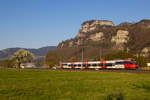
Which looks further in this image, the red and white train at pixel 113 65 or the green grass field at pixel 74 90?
the red and white train at pixel 113 65

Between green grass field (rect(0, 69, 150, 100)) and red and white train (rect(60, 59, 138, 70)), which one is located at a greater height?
red and white train (rect(60, 59, 138, 70))

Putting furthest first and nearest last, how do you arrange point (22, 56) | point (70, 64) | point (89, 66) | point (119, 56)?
point (119, 56) → point (70, 64) → point (89, 66) → point (22, 56)

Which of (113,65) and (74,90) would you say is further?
(113,65)

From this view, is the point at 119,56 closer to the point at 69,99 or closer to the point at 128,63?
the point at 128,63

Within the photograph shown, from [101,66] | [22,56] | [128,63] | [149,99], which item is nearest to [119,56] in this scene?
[101,66]

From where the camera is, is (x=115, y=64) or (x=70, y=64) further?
(x=70, y=64)

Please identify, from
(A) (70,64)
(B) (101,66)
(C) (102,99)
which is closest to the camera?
(C) (102,99)

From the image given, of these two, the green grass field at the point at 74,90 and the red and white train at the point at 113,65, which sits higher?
the red and white train at the point at 113,65

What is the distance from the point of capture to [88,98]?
12375mm

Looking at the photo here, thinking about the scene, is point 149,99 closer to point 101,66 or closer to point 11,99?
point 11,99

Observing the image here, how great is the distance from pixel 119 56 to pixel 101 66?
53.0m

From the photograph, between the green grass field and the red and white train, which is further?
the red and white train

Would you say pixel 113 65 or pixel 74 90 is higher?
pixel 113 65

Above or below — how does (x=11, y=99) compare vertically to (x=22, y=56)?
below
